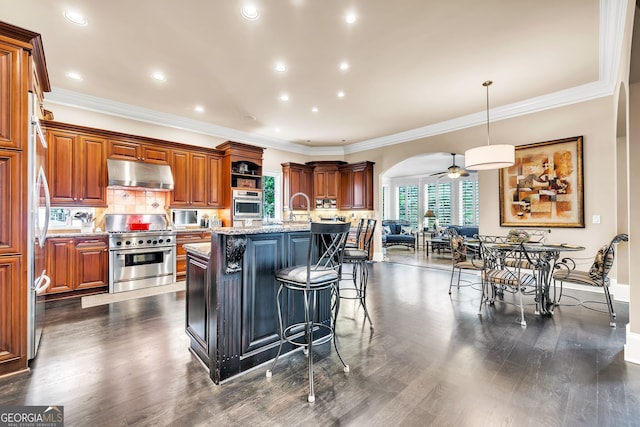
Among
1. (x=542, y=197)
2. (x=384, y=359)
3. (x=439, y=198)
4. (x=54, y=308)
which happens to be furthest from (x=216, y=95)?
(x=439, y=198)

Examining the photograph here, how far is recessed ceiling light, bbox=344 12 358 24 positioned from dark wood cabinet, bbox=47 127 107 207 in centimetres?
423

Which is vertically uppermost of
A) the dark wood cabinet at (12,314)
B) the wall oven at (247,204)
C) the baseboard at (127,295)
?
the wall oven at (247,204)

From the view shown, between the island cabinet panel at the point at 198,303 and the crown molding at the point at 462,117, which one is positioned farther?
the crown molding at the point at 462,117

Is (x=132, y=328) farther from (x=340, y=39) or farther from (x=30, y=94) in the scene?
(x=340, y=39)

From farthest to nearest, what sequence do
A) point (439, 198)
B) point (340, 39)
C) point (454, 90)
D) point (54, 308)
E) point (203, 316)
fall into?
point (439, 198), point (454, 90), point (54, 308), point (340, 39), point (203, 316)

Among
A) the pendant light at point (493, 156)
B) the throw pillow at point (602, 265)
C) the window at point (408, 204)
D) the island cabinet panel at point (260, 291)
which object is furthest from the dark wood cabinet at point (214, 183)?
the window at point (408, 204)

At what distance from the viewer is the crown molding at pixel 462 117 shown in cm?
297

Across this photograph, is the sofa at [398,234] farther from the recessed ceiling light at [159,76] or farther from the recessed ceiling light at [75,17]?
the recessed ceiling light at [75,17]

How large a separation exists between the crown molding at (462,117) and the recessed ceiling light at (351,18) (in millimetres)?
2302

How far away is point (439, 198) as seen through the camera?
35.9 feet

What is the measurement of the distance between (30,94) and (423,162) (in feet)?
30.2

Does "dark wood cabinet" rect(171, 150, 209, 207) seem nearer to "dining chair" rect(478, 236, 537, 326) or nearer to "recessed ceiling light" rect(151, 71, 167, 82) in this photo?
"recessed ceiling light" rect(151, 71, 167, 82)

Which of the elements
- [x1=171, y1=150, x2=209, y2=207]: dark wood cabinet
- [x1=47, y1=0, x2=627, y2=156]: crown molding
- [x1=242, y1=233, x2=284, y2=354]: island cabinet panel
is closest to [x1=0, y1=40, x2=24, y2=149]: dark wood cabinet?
[x1=242, y1=233, x2=284, y2=354]: island cabinet panel

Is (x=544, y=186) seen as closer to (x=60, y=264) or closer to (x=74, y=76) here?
(x=74, y=76)
